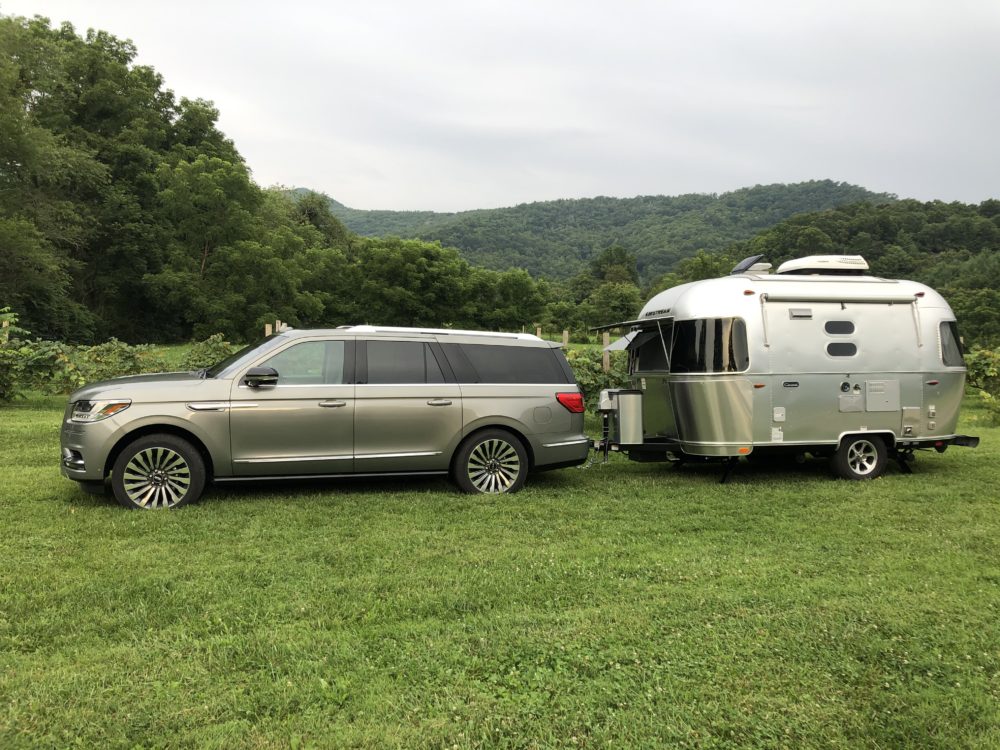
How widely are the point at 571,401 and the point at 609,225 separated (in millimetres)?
99692

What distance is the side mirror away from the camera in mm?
6531

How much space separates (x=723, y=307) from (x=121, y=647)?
6.65 metres

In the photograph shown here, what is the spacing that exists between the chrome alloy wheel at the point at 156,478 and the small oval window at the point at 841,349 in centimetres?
709

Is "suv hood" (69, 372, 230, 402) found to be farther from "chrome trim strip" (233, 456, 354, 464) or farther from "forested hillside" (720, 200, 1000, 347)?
"forested hillside" (720, 200, 1000, 347)

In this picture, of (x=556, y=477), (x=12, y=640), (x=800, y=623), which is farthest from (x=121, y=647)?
(x=556, y=477)

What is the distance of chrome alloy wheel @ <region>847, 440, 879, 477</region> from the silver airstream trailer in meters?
0.01

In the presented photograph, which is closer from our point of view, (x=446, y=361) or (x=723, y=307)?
(x=446, y=361)

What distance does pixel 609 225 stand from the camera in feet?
339

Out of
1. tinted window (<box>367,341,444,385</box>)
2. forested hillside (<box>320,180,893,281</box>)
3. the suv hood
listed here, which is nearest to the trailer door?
tinted window (<box>367,341,444,385</box>)

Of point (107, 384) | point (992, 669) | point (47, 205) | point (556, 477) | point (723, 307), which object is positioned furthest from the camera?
point (47, 205)

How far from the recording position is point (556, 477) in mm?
8398

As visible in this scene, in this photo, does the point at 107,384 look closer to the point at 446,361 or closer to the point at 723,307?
the point at 446,361

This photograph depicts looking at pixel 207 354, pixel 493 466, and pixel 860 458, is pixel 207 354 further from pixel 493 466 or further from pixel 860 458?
pixel 860 458

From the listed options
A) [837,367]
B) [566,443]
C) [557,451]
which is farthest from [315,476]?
[837,367]
